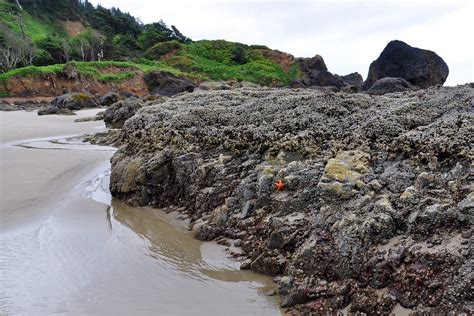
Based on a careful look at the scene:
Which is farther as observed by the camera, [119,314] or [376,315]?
[119,314]

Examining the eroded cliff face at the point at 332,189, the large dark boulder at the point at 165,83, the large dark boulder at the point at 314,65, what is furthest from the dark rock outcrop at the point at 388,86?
the large dark boulder at the point at 314,65

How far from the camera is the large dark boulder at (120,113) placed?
1537 centimetres

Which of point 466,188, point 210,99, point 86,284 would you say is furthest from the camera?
point 210,99

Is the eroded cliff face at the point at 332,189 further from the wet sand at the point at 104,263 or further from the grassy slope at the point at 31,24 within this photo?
the grassy slope at the point at 31,24

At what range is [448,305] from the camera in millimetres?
2348

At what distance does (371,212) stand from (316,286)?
0.72m

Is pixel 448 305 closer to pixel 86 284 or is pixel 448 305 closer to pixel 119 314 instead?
pixel 119 314

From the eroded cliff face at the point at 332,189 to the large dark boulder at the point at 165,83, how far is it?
26461 mm

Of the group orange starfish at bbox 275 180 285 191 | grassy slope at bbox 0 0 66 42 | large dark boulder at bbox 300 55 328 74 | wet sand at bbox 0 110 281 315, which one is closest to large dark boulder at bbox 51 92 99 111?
wet sand at bbox 0 110 281 315

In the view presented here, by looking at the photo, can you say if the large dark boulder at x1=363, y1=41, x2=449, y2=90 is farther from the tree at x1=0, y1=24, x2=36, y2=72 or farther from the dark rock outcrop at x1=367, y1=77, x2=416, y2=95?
the tree at x1=0, y1=24, x2=36, y2=72

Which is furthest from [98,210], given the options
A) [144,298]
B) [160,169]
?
[144,298]

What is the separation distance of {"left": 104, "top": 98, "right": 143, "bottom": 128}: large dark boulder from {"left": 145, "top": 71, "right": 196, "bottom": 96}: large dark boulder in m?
15.2

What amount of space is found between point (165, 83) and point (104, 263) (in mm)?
32187

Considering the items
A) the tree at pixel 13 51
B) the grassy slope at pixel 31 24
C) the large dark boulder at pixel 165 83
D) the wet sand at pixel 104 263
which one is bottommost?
the wet sand at pixel 104 263
